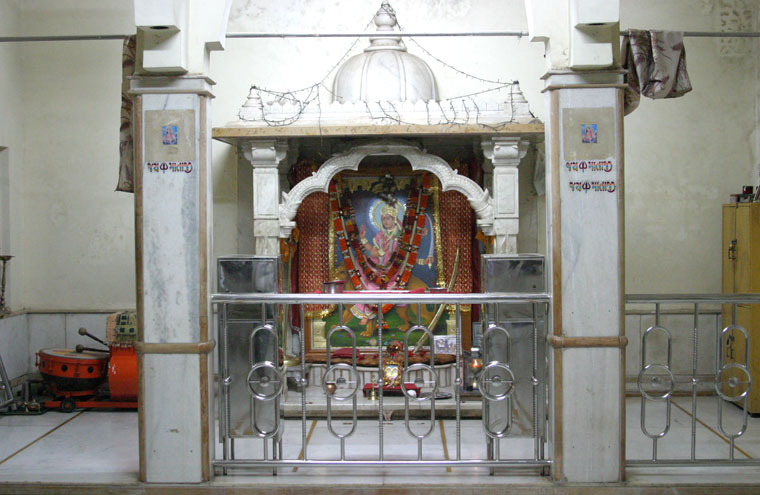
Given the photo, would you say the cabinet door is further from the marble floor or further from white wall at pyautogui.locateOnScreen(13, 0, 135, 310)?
white wall at pyautogui.locateOnScreen(13, 0, 135, 310)

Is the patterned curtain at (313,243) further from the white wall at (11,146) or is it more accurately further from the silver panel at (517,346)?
the silver panel at (517,346)

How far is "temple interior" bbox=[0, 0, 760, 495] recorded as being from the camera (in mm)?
4969

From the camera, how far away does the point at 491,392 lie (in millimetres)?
5277

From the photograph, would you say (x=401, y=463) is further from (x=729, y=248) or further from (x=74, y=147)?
(x=74, y=147)

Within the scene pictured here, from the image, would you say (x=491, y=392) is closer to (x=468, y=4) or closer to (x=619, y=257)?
(x=619, y=257)

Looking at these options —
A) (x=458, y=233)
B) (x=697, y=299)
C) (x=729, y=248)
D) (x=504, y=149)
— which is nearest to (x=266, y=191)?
(x=458, y=233)

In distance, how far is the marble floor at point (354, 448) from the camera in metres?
5.12

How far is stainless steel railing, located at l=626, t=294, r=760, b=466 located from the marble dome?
2.73 metres

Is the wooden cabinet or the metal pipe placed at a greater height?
the wooden cabinet

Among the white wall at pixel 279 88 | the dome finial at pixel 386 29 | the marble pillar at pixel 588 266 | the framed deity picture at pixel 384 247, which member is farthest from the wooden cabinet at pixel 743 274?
the dome finial at pixel 386 29

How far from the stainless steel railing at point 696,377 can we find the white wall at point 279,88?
0.76 m

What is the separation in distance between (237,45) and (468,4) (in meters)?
2.29

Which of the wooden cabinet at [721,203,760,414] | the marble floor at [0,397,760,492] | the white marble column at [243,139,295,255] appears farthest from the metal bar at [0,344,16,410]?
the wooden cabinet at [721,203,760,414]

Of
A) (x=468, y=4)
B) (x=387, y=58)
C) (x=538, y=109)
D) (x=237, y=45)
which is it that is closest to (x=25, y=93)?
(x=237, y=45)
